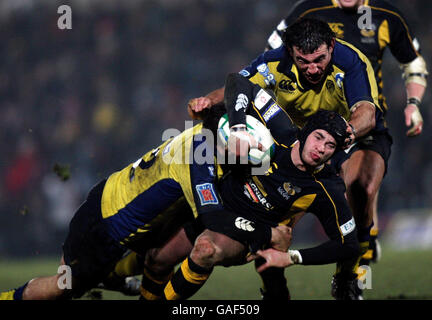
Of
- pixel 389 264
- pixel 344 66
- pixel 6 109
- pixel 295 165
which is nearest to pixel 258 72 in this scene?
pixel 344 66

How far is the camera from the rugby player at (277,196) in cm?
406

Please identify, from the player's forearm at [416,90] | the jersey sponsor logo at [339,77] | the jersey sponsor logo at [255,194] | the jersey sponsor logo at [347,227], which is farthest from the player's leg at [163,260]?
the player's forearm at [416,90]

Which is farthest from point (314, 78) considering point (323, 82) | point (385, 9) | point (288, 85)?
point (385, 9)

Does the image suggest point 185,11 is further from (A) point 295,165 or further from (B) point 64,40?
(A) point 295,165

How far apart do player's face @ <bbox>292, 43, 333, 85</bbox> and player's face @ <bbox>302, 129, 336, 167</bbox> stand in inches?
26.6

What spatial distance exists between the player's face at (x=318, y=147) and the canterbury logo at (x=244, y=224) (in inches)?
20.9

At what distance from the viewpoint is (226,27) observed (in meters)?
13.2

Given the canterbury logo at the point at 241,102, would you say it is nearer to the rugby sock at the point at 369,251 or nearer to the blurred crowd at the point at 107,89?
the rugby sock at the point at 369,251

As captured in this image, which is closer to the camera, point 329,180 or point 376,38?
point 329,180

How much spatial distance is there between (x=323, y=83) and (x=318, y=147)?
919 mm

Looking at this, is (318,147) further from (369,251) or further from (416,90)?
(416,90)

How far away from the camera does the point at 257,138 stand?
13.6 ft

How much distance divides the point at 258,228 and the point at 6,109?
A: 891 centimetres

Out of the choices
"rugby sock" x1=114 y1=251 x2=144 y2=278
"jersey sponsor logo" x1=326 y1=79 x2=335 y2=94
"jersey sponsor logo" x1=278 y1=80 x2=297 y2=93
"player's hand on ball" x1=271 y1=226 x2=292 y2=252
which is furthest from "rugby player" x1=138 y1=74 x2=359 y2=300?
"rugby sock" x1=114 y1=251 x2=144 y2=278
